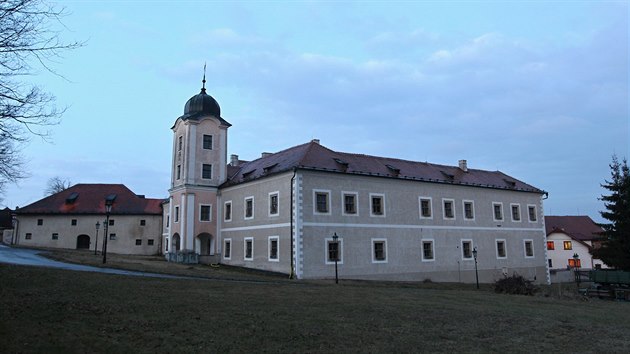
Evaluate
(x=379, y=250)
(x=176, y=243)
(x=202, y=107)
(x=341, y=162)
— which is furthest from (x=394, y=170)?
(x=176, y=243)

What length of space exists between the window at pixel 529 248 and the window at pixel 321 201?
2214cm

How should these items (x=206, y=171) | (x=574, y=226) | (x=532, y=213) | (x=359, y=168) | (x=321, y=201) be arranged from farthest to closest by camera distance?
(x=574, y=226) < (x=532, y=213) < (x=206, y=171) < (x=359, y=168) < (x=321, y=201)

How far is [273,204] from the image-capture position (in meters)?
31.4

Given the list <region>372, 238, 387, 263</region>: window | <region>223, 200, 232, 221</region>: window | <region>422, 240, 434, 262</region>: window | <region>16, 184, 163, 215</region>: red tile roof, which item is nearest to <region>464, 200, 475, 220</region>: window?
<region>422, 240, 434, 262</region>: window

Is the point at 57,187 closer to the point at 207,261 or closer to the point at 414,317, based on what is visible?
the point at 207,261

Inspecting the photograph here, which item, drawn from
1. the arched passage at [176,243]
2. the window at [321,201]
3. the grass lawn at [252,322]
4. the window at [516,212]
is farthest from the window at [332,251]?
the window at [516,212]

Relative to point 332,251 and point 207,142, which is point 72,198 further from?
point 332,251

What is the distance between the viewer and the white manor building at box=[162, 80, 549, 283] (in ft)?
97.8

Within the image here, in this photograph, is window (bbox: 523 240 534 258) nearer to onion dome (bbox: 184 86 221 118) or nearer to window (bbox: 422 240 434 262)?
window (bbox: 422 240 434 262)

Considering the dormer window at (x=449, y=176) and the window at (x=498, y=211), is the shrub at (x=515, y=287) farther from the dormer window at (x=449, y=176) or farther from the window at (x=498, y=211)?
the window at (x=498, y=211)

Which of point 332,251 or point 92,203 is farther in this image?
point 92,203

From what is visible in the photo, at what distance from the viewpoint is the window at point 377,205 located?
32344mm

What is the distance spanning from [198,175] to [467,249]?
73.7ft

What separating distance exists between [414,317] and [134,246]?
132 feet
